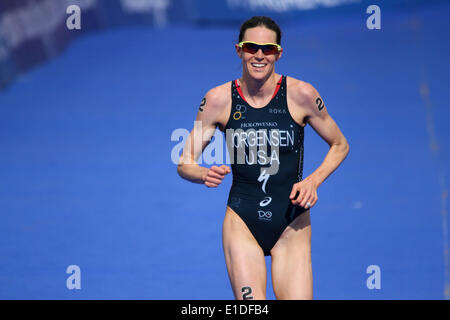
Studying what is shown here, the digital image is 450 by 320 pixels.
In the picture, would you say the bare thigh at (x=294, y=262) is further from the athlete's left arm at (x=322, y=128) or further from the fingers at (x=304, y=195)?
the fingers at (x=304, y=195)

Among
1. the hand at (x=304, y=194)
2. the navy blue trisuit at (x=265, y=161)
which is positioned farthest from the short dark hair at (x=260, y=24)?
the hand at (x=304, y=194)

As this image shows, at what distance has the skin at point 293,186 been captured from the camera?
170 inches

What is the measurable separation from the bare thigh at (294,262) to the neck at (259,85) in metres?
0.82

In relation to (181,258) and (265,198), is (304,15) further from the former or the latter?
(265,198)

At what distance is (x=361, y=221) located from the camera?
25.0 ft

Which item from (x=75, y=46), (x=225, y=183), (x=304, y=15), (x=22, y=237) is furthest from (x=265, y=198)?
(x=304, y=15)

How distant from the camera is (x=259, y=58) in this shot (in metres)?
4.51

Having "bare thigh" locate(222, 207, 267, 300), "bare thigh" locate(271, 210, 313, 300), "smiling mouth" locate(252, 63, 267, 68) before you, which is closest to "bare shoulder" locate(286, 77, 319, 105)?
"smiling mouth" locate(252, 63, 267, 68)

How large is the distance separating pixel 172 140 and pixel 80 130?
1.50 meters

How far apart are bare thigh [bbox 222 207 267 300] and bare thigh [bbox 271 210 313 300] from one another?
12 centimetres

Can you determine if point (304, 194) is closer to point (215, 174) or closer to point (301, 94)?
point (215, 174)

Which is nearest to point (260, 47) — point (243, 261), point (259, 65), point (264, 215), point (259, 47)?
point (259, 47)

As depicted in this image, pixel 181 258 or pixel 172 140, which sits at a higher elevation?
pixel 172 140
